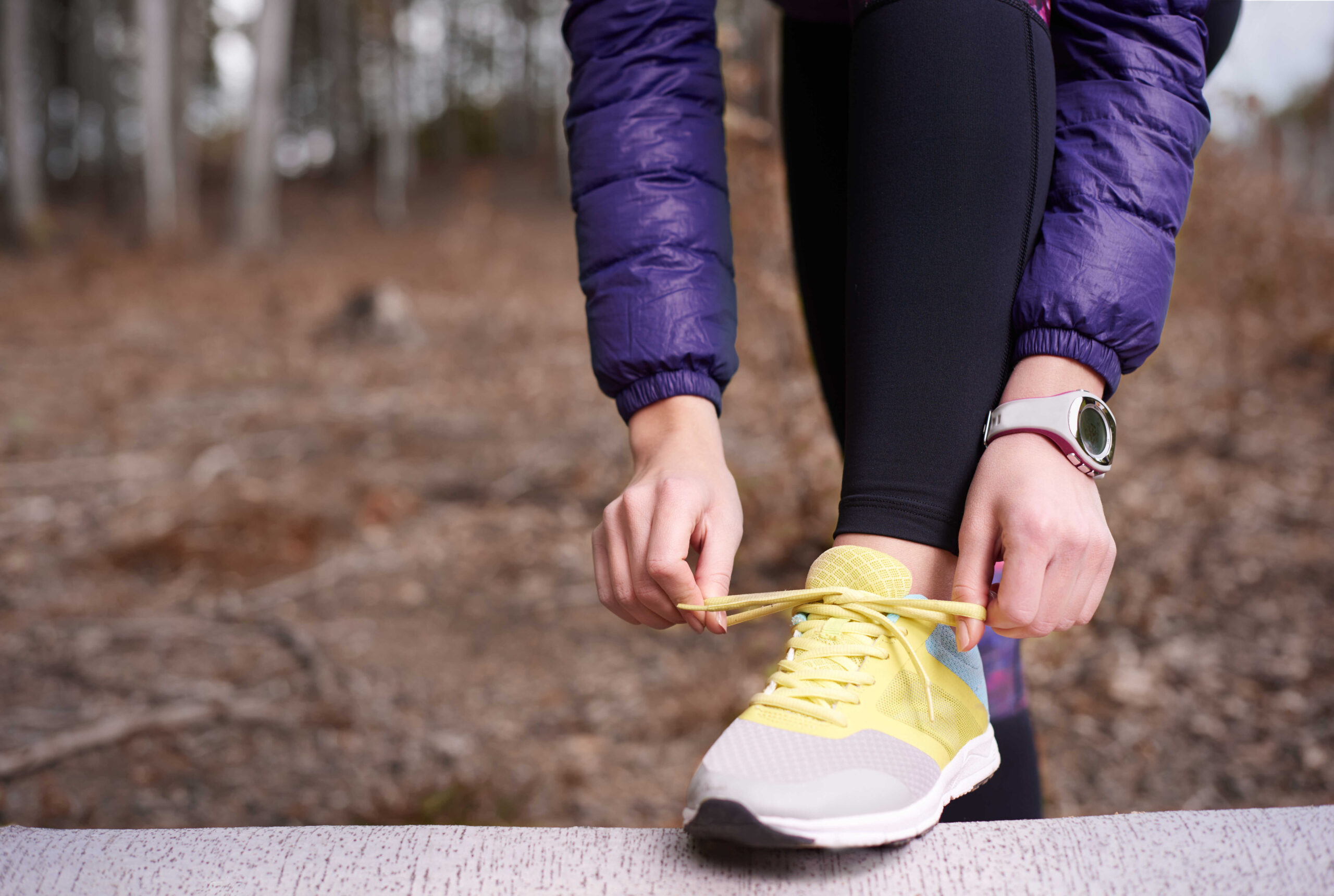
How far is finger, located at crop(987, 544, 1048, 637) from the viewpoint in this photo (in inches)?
28.5

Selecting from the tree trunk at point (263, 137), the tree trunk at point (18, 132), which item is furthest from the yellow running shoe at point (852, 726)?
the tree trunk at point (18, 132)

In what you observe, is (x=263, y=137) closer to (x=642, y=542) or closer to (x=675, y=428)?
(x=675, y=428)

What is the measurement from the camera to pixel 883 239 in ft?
2.90

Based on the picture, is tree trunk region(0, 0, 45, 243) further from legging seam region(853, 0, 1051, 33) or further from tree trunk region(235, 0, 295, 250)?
legging seam region(853, 0, 1051, 33)

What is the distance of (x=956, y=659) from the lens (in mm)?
880

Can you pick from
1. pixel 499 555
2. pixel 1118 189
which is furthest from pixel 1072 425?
pixel 499 555

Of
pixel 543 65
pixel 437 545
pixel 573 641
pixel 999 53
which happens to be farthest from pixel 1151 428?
pixel 543 65

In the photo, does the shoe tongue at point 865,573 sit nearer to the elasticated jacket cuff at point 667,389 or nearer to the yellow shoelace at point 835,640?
the yellow shoelace at point 835,640

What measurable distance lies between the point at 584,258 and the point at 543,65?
2754 centimetres

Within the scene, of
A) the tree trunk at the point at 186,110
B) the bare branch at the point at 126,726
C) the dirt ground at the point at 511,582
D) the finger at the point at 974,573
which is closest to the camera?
the finger at the point at 974,573

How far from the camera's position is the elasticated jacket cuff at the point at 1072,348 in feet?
2.68

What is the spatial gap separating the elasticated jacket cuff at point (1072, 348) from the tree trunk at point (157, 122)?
39.9 feet

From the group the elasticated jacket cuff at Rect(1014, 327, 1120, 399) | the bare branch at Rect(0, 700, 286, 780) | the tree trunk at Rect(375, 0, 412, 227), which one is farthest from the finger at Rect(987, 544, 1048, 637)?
the tree trunk at Rect(375, 0, 412, 227)

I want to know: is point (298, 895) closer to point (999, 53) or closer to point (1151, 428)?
point (999, 53)
